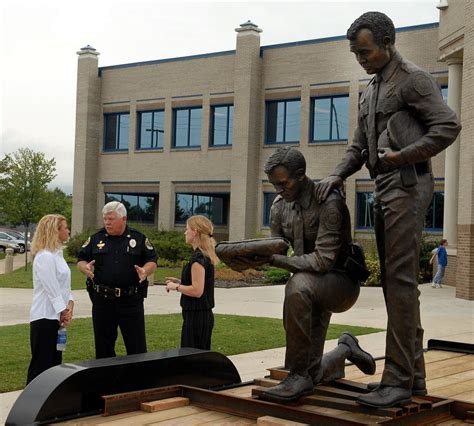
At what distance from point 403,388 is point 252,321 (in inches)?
424

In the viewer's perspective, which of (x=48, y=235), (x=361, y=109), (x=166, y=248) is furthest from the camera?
(x=166, y=248)

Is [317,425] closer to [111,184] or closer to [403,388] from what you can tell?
[403,388]

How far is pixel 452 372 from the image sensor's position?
21.9 feet

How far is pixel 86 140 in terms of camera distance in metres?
45.6

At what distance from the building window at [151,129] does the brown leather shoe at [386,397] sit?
39.3m

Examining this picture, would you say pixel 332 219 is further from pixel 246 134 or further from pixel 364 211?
pixel 246 134

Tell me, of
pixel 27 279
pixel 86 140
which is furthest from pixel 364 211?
pixel 86 140

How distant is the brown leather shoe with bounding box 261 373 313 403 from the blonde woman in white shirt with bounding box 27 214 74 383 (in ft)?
9.67

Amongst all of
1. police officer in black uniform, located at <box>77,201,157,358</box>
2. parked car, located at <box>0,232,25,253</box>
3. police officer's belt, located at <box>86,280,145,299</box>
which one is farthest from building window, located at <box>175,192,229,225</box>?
police officer's belt, located at <box>86,280,145,299</box>

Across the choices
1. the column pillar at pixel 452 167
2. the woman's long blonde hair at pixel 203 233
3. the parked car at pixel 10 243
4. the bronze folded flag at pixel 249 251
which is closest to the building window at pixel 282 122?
the column pillar at pixel 452 167

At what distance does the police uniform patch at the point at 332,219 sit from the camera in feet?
17.2

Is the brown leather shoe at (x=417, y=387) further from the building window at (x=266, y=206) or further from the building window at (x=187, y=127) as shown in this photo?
the building window at (x=187, y=127)

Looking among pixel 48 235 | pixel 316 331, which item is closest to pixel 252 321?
pixel 48 235

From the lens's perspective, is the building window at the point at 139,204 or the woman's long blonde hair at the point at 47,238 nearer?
the woman's long blonde hair at the point at 47,238
